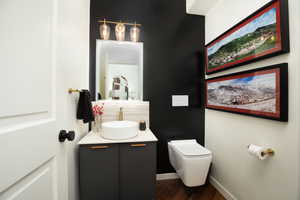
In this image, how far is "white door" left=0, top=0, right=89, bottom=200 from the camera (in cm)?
43

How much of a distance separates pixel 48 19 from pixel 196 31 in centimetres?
185

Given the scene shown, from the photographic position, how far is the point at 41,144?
1.92ft

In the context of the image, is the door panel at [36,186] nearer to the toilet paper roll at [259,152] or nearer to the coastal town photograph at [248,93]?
the toilet paper roll at [259,152]

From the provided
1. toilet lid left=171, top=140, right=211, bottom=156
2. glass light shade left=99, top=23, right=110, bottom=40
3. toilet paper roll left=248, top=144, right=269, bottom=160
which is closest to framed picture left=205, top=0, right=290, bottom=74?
toilet paper roll left=248, top=144, right=269, bottom=160

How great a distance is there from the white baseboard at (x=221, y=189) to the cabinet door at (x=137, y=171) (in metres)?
0.92

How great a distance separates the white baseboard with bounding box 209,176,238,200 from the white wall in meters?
0.02

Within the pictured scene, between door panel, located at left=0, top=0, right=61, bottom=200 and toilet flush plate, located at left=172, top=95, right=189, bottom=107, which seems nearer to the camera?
door panel, located at left=0, top=0, right=61, bottom=200

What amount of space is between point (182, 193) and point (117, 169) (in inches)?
37.4

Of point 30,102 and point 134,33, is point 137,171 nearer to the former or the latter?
point 30,102

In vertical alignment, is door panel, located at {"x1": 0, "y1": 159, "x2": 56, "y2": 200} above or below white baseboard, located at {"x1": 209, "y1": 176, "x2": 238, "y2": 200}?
above

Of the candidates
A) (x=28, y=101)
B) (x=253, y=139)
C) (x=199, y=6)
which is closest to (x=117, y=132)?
(x=28, y=101)

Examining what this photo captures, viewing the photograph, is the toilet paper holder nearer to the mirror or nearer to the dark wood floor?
the dark wood floor

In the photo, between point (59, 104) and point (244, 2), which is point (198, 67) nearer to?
point (244, 2)

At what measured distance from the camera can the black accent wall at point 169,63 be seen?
1.76 meters
